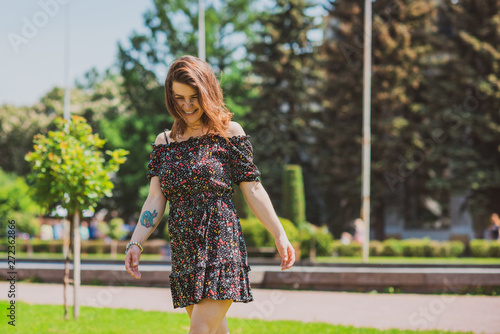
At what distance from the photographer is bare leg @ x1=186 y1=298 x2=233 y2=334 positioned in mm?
3076

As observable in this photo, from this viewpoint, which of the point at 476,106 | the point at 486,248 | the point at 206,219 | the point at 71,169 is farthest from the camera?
the point at 476,106

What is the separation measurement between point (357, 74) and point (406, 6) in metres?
3.83

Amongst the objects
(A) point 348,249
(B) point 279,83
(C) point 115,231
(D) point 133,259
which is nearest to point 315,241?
(A) point 348,249

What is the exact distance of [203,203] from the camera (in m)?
3.23

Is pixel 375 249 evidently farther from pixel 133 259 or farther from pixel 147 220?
pixel 133 259

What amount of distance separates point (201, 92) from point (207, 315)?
3.72 feet

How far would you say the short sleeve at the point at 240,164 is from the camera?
3.36 m

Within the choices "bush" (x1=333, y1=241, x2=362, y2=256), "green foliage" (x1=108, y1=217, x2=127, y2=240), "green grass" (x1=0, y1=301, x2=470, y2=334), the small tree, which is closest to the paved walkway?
"green grass" (x1=0, y1=301, x2=470, y2=334)

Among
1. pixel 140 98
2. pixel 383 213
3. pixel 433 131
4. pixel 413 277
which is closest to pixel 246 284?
pixel 413 277

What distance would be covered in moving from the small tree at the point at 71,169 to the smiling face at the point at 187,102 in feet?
13.8

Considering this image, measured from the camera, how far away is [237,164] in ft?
11.0

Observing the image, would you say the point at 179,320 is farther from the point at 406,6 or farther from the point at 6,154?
the point at 6,154

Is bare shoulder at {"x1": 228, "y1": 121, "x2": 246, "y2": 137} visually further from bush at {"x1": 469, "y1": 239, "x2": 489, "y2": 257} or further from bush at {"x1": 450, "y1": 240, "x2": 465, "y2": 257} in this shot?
bush at {"x1": 450, "y1": 240, "x2": 465, "y2": 257}

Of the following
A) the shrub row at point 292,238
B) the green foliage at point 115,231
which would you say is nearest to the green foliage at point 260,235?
the shrub row at point 292,238
